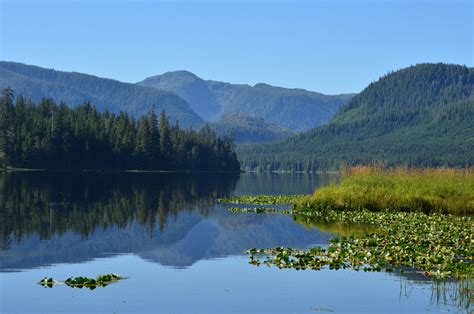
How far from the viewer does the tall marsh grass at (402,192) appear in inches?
2055

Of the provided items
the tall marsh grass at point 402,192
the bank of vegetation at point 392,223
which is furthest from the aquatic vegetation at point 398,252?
the tall marsh grass at point 402,192

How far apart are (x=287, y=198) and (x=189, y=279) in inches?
1969

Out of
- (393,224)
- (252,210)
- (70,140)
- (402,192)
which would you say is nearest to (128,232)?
(393,224)

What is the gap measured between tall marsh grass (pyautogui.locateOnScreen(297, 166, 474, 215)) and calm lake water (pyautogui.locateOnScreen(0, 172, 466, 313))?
5.54 meters

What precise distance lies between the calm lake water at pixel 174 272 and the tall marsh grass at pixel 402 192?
18.2 feet

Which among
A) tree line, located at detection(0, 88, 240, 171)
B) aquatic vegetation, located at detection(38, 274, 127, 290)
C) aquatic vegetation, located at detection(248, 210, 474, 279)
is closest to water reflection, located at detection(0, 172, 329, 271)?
aquatic vegetation, located at detection(248, 210, 474, 279)

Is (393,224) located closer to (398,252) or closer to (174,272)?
(398,252)

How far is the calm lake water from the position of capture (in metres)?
22.5

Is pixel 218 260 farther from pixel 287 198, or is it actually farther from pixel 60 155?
pixel 60 155

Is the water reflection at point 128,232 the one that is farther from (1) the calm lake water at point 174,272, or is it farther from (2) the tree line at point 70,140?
(2) the tree line at point 70,140

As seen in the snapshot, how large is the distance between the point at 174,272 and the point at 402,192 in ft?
98.2

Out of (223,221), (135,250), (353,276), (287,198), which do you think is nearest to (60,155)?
(287,198)

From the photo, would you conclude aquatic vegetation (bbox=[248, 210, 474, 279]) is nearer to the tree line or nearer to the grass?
the grass

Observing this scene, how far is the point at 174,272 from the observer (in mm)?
29156
